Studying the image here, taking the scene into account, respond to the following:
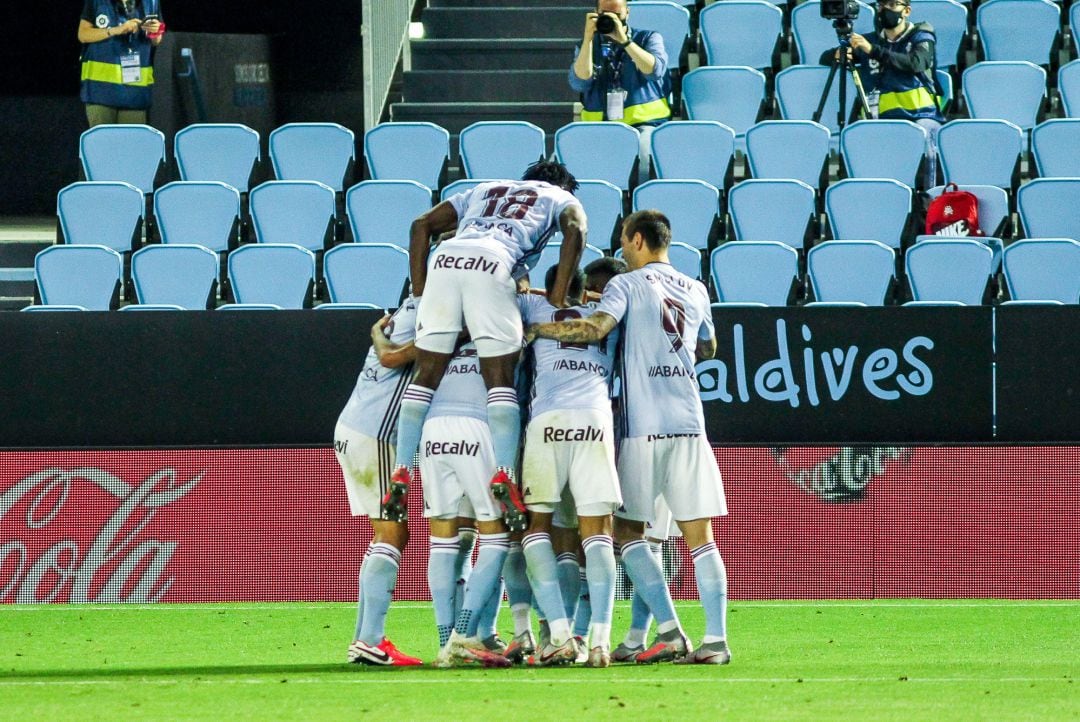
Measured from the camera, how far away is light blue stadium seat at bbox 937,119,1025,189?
12117 millimetres

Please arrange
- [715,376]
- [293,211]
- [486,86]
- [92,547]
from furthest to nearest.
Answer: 1. [486,86]
2. [293,211]
3. [92,547]
4. [715,376]

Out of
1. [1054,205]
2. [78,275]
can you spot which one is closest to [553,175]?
[78,275]

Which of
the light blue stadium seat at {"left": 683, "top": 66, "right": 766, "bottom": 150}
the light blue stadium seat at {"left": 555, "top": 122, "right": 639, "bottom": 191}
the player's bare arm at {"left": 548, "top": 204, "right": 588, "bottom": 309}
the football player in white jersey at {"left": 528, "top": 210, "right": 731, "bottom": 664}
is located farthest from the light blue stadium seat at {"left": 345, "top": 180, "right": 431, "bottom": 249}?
the football player in white jersey at {"left": 528, "top": 210, "right": 731, "bottom": 664}

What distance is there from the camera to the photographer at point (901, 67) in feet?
40.5

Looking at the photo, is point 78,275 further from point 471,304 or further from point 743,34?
point 743,34

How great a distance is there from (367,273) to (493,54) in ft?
12.3

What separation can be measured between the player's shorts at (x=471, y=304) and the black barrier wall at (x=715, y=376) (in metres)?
2.60

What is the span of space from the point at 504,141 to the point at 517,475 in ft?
18.0

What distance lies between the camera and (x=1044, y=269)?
10.8 meters

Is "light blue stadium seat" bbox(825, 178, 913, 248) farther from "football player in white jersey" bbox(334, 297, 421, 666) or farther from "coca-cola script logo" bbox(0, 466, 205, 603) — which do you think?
"football player in white jersey" bbox(334, 297, 421, 666)

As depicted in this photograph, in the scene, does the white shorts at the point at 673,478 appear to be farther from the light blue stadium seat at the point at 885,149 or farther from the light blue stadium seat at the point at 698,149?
the light blue stadium seat at the point at 885,149

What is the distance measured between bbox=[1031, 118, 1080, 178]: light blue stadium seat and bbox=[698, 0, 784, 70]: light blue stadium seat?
2564mm

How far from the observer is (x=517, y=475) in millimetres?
7262

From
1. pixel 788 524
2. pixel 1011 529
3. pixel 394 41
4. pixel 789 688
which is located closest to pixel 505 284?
pixel 789 688
